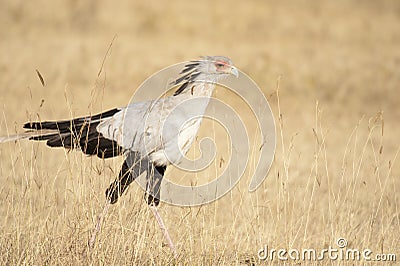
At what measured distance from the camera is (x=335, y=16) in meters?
18.8

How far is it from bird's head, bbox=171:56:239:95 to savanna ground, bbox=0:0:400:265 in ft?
1.89

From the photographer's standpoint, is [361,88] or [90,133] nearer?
[90,133]

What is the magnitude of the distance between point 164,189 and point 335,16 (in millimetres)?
14888

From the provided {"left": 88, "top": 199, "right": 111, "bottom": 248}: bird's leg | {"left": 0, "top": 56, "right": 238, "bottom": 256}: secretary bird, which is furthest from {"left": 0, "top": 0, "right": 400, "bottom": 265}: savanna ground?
{"left": 0, "top": 56, "right": 238, "bottom": 256}: secretary bird

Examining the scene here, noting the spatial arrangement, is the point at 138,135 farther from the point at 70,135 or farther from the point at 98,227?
the point at 98,227

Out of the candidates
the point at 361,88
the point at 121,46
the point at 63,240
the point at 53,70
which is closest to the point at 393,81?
the point at 361,88

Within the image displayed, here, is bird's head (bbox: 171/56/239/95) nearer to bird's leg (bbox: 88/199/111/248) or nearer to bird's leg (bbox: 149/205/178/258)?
bird's leg (bbox: 149/205/178/258)

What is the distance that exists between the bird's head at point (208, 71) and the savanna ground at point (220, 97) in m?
0.58

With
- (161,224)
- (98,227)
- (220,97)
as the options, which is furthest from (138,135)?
(220,97)

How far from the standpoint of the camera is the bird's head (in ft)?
16.2

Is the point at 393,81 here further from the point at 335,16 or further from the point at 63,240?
the point at 63,240

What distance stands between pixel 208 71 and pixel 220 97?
104 inches

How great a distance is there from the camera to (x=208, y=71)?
16.3 ft

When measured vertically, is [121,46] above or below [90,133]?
above
